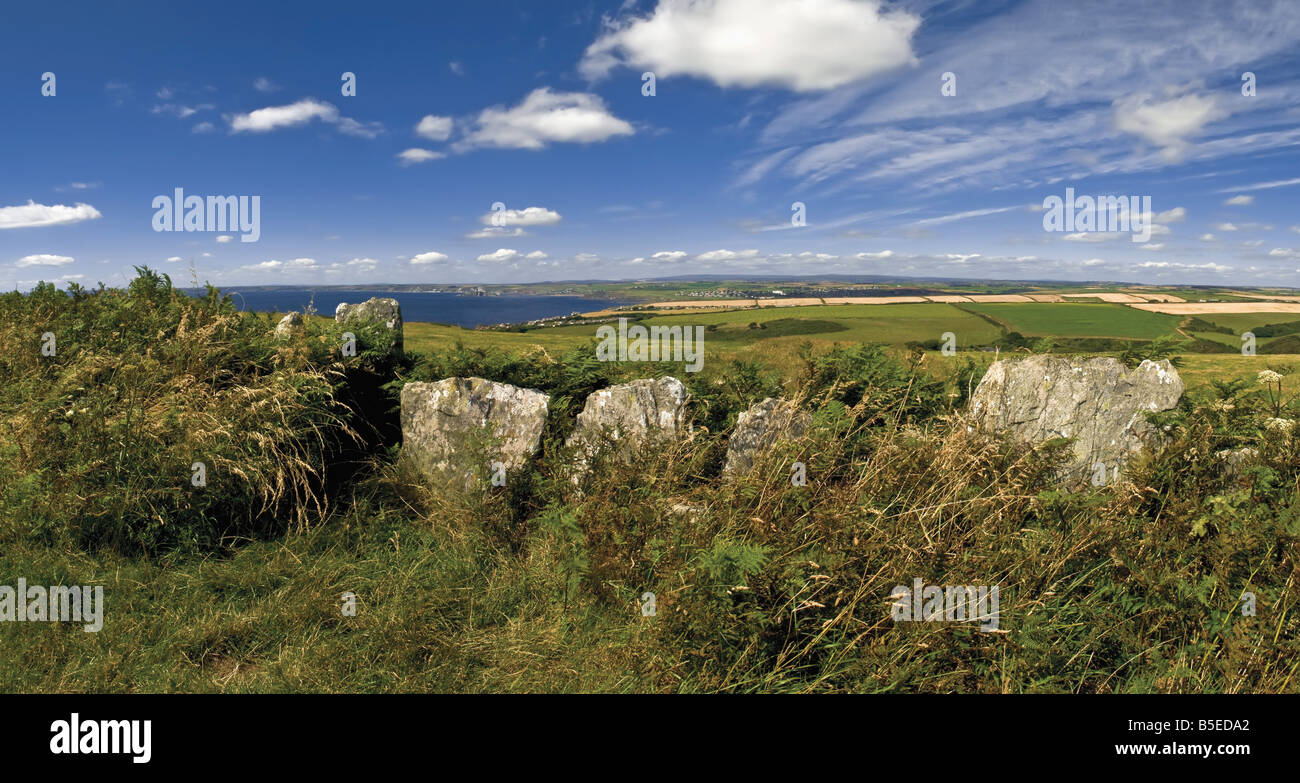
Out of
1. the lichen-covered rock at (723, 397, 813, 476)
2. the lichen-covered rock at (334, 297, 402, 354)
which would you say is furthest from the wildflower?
the lichen-covered rock at (334, 297, 402, 354)

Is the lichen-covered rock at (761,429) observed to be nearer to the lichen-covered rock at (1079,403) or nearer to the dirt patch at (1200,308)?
the lichen-covered rock at (1079,403)

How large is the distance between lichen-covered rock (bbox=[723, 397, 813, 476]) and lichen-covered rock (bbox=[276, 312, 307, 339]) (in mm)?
5758

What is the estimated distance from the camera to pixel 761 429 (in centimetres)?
590

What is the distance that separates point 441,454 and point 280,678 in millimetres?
2877

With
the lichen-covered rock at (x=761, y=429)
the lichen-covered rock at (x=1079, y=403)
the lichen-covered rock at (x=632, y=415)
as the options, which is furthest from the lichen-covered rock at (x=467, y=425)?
the lichen-covered rock at (x=1079, y=403)

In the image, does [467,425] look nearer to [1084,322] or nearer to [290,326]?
[290,326]

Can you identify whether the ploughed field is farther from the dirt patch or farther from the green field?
the dirt patch

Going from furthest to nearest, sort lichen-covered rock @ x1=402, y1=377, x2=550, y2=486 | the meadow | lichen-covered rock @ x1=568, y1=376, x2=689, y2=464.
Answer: lichen-covered rock @ x1=402, y1=377, x2=550, y2=486
lichen-covered rock @ x1=568, y1=376, x2=689, y2=464
the meadow

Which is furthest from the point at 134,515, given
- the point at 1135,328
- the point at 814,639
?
the point at 1135,328

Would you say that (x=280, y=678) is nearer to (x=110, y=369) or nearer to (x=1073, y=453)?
(x=110, y=369)

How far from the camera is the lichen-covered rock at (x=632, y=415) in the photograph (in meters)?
6.00

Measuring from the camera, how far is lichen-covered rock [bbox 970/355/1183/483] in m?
5.68

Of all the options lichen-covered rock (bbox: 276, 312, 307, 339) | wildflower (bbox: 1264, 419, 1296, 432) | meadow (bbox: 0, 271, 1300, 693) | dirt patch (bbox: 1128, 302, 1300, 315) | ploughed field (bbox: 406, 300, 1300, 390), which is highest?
dirt patch (bbox: 1128, 302, 1300, 315)

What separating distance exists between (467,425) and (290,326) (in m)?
3.26
